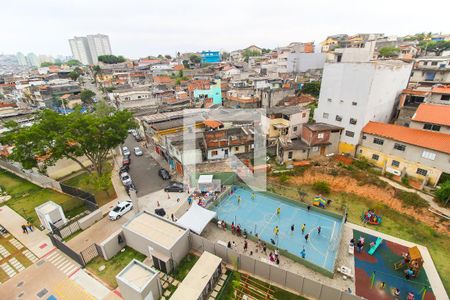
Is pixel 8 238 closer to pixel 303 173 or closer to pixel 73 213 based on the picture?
pixel 73 213

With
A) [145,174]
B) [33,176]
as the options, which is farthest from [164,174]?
[33,176]

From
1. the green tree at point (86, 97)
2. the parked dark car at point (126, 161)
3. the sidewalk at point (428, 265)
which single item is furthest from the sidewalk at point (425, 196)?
the green tree at point (86, 97)

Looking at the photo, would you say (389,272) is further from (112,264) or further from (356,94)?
(356,94)

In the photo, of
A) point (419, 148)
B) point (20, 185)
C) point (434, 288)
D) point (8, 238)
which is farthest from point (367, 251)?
point (20, 185)

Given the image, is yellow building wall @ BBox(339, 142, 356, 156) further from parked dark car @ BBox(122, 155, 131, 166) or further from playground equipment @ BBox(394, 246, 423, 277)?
parked dark car @ BBox(122, 155, 131, 166)

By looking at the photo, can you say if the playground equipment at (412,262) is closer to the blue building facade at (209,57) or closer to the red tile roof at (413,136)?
the red tile roof at (413,136)

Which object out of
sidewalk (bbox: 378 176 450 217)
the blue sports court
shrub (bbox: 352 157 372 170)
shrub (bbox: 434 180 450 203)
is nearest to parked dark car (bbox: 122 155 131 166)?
the blue sports court
